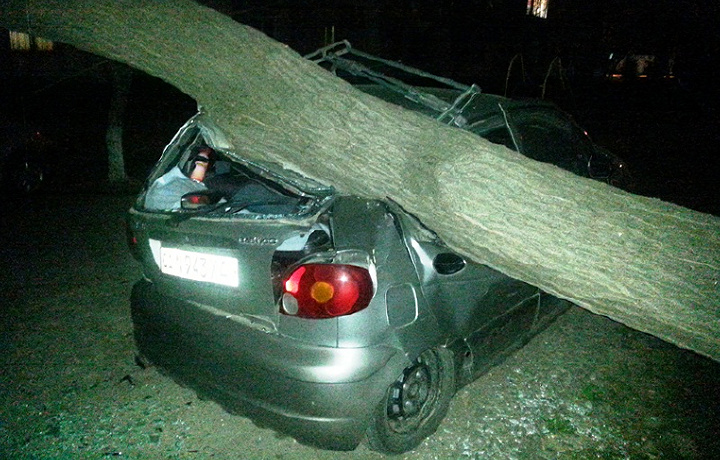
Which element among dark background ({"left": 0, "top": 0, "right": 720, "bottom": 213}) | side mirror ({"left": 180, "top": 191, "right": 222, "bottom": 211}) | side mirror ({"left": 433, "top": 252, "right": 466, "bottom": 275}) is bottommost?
dark background ({"left": 0, "top": 0, "right": 720, "bottom": 213})

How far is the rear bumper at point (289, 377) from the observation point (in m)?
2.39

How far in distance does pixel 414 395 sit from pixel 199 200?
1.69m

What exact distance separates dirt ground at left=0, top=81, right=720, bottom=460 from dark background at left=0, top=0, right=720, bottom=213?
4458 millimetres

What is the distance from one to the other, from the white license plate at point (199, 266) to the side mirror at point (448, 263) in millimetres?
1027

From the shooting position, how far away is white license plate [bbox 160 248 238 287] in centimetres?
259

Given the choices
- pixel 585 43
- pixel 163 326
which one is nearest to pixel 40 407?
pixel 163 326

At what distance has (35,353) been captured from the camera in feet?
12.6

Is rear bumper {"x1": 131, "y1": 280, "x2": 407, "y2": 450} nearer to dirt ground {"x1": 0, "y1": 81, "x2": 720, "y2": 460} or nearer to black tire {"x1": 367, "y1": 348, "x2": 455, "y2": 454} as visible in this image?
black tire {"x1": 367, "y1": 348, "x2": 455, "y2": 454}

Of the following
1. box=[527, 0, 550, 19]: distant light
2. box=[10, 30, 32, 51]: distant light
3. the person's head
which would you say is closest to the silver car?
the person's head

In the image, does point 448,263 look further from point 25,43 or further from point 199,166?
point 25,43

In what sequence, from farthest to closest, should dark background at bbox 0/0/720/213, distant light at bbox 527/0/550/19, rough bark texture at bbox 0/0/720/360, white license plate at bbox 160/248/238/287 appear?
distant light at bbox 527/0/550/19
dark background at bbox 0/0/720/213
white license plate at bbox 160/248/238/287
rough bark texture at bbox 0/0/720/360

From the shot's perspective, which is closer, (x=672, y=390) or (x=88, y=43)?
(x=88, y=43)

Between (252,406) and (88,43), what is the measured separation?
2.11m

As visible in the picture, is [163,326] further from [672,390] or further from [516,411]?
[672,390]
